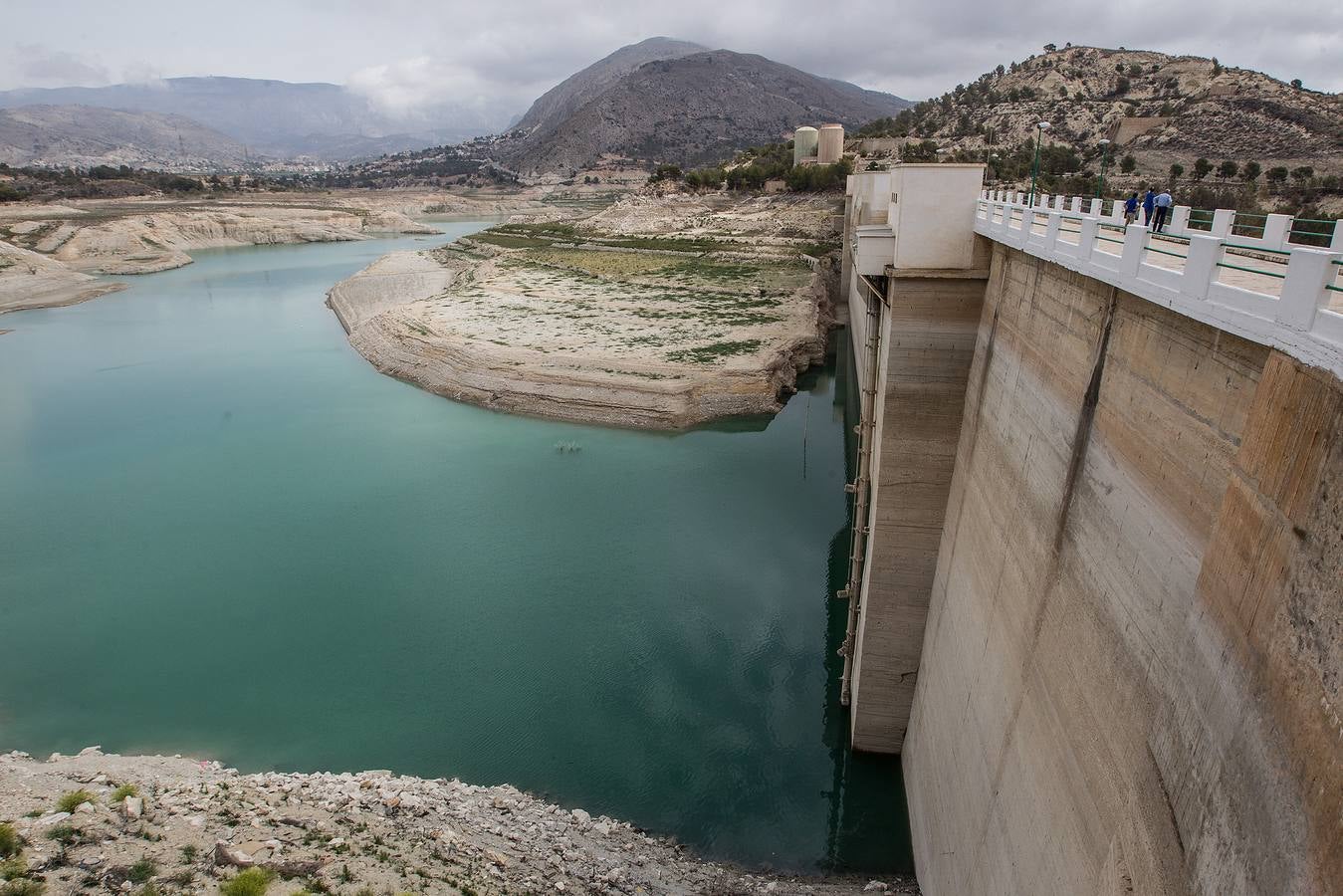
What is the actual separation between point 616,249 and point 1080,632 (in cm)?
5981

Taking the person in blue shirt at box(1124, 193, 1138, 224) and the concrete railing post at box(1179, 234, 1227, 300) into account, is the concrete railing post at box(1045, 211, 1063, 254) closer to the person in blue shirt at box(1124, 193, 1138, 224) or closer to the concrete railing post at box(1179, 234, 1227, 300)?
the concrete railing post at box(1179, 234, 1227, 300)

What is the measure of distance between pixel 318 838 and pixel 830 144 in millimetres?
70817

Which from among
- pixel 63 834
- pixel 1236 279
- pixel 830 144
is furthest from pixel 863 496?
pixel 830 144

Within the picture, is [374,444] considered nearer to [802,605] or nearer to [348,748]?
[348,748]

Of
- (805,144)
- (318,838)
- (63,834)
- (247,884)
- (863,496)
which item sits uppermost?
(805,144)

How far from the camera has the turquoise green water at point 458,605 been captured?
12.9 m

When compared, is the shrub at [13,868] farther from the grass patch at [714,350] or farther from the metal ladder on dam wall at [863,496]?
the grass patch at [714,350]

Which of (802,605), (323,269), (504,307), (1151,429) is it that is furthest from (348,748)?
(323,269)

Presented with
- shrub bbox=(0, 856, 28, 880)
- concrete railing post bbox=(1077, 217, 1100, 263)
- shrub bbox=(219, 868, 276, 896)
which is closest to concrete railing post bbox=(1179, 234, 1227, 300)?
concrete railing post bbox=(1077, 217, 1100, 263)

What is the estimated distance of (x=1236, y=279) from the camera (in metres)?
7.16

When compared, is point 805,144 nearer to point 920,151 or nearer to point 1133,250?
point 920,151

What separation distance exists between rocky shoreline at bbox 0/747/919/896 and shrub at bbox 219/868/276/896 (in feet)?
0.35

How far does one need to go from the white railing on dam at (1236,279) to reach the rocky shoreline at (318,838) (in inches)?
353

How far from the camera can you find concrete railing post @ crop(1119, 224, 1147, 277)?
20.3 feet
